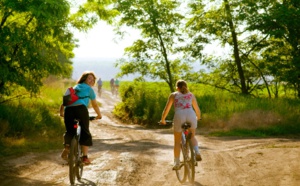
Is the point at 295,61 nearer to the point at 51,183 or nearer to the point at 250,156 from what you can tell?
the point at 250,156

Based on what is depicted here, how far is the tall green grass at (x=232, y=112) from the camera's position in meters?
18.9

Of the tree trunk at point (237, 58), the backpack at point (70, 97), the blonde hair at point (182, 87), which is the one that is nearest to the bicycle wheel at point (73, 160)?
the backpack at point (70, 97)

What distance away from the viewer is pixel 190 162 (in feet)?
27.3

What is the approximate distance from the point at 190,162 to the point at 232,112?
12883 millimetres

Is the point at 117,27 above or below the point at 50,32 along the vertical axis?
above

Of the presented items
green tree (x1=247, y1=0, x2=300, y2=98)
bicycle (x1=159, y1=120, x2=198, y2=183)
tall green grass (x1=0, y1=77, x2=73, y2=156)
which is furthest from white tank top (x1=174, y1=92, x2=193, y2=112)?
green tree (x1=247, y1=0, x2=300, y2=98)

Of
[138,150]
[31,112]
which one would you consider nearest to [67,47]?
[31,112]

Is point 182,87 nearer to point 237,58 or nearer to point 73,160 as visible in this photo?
point 73,160

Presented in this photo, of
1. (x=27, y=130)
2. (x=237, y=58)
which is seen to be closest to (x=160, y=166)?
(x=27, y=130)

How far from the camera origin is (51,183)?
8.59 meters

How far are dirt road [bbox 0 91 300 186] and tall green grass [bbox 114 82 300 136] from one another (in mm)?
3787

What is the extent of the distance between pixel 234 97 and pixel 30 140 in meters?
12.6

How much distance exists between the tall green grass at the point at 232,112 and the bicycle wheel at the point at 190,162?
33.0ft

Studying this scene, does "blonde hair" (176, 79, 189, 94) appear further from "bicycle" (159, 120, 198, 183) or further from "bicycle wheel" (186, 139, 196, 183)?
"bicycle wheel" (186, 139, 196, 183)
